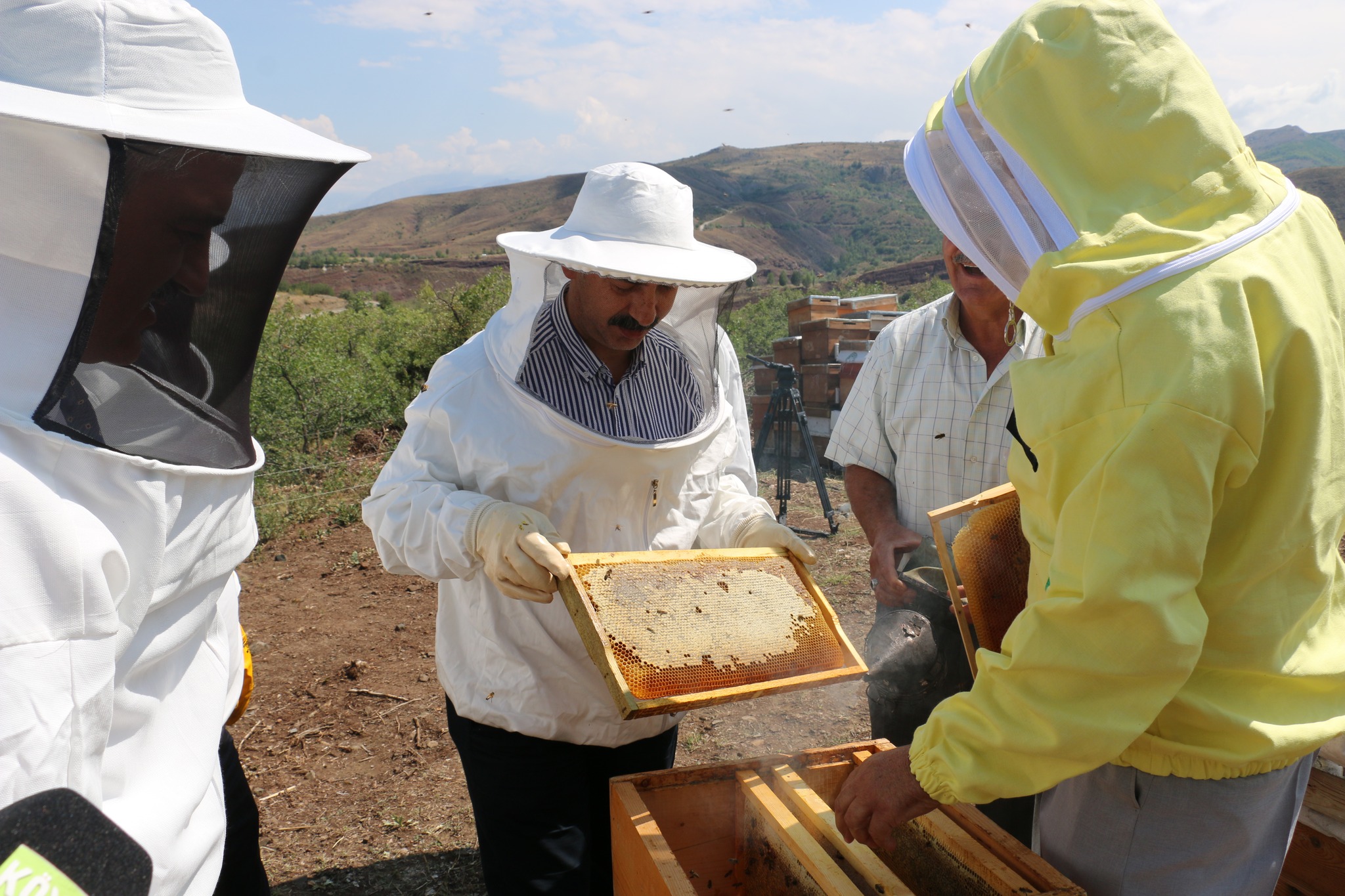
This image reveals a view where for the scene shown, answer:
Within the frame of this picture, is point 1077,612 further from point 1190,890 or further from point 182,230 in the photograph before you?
point 182,230

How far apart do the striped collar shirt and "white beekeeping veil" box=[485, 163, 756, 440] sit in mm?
58

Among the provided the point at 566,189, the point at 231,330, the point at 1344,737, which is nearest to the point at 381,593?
the point at 231,330

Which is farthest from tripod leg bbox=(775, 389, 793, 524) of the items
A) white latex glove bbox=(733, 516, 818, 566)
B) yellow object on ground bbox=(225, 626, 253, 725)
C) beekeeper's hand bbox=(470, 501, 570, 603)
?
yellow object on ground bbox=(225, 626, 253, 725)

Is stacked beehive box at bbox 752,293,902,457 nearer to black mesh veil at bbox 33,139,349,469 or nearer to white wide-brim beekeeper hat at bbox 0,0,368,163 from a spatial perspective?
black mesh veil at bbox 33,139,349,469

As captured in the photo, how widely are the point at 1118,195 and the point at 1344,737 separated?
196 cm

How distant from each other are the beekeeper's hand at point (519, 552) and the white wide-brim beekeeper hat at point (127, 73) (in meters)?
1.02

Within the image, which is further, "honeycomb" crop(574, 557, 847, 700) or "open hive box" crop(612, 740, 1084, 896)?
"honeycomb" crop(574, 557, 847, 700)

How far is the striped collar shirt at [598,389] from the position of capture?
7.87 feet

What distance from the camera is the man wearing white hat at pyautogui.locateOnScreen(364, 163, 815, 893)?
233cm

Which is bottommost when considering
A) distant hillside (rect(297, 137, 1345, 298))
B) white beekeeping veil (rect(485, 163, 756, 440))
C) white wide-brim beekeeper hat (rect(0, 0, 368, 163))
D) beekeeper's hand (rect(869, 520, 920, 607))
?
distant hillside (rect(297, 137, 1345, 298))

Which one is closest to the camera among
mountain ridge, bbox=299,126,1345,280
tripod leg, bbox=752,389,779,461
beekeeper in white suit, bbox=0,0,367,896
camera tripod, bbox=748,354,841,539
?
beekeeper in white suit, bbox=0,0,367,896

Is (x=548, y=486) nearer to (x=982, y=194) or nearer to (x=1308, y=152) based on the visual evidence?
(x=982, y=194)

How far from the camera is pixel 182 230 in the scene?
1438mm

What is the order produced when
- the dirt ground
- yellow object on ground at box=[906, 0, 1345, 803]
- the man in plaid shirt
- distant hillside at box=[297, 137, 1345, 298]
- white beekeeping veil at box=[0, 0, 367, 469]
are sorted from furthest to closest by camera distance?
distant hillside at box=[297, 137, 1345, 298] < the dirt ground < the man in plaid shirt < yellow object on ground at box=[906, 0, 1345, 803] < white beekeeping veil at box=[0, 0, 367, 469]
